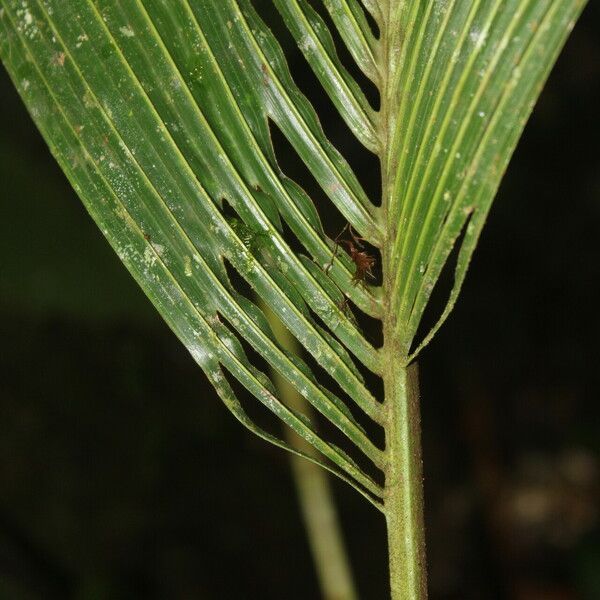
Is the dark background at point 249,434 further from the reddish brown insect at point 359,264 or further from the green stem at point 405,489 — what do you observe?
the green stem at point 405,489

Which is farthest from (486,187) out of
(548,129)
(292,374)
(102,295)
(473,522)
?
(548,129)

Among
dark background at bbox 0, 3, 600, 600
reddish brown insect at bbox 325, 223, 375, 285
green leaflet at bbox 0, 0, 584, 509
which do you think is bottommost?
dark background at bbox 0, 3, 600, 600

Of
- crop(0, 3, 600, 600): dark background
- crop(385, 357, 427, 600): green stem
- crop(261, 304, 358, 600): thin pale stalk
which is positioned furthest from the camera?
crop(0, 3, 600, 600): dark background

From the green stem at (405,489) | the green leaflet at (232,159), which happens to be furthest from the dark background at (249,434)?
the green stem at (405,489)

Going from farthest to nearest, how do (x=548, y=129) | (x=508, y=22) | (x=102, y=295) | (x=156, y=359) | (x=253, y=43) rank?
(x=548, y=129) → (x=156, y=359) → (x=102, y=295) → (x=253, y=43) → (x=508, y=22)

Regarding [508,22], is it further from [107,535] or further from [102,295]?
[107,535]

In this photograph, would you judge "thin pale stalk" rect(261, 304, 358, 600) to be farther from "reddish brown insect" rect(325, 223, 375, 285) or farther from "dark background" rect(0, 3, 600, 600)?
"reddish brown insect" rect(325, 223, 375, 285)

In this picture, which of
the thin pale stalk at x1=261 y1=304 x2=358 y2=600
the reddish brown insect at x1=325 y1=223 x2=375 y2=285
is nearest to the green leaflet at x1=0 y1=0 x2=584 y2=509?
the reddish brown insect at x1=325 y1=223 x2=375 y2=285
